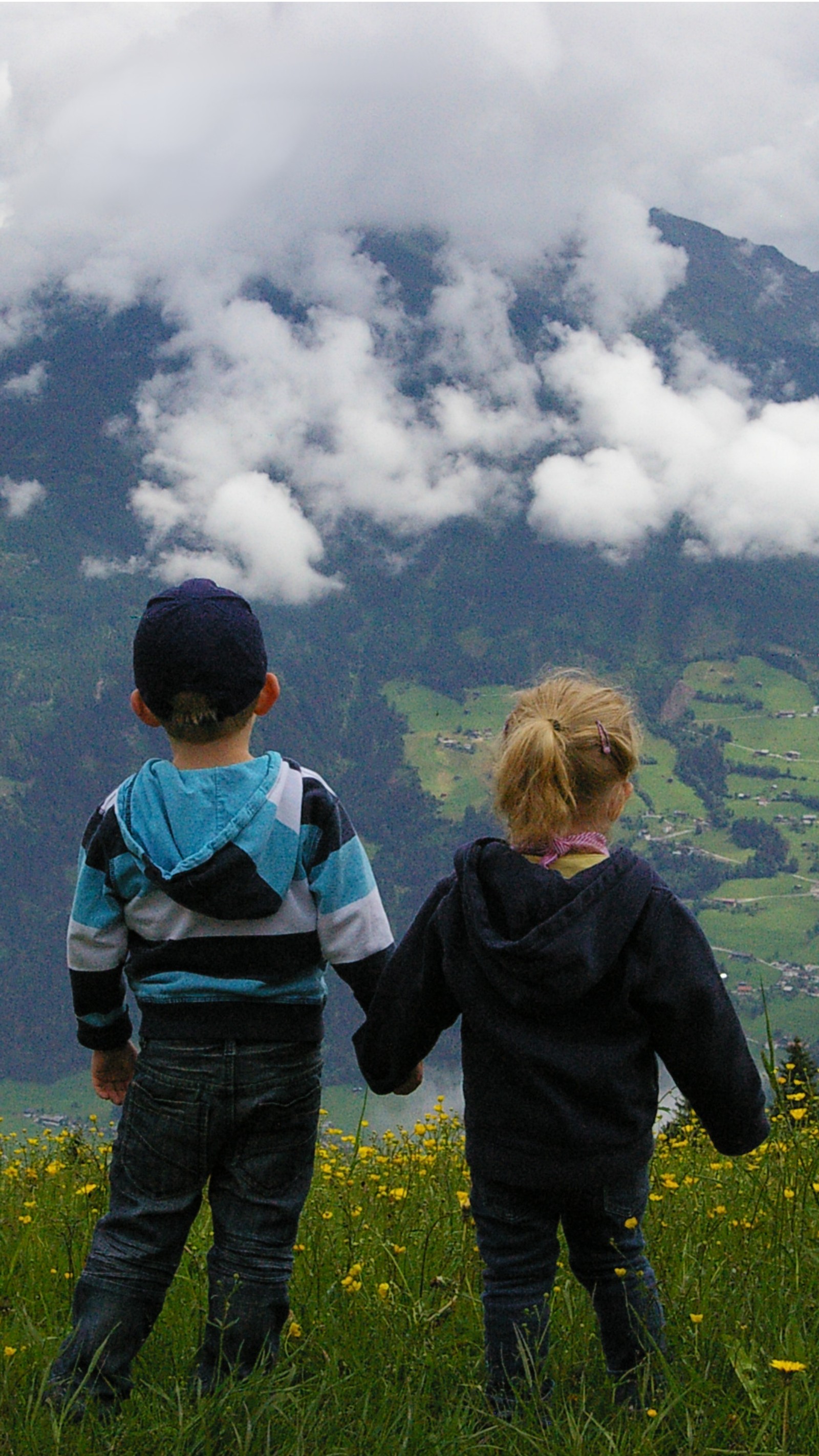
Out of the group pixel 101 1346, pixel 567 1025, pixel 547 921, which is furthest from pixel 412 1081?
pixel 101 1346

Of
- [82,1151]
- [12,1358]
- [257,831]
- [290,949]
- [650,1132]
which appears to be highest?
[257,831]

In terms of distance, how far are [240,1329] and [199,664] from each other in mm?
1982

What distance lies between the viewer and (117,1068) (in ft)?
13.2

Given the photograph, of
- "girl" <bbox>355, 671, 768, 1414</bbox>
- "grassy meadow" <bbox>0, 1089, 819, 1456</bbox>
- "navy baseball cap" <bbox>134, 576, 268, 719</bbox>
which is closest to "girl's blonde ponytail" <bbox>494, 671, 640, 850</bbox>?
"girl" <bbox>355, 671, 768, 1414</bbox>

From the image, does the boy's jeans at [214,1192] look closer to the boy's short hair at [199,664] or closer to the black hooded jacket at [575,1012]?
the black hooded jacket at [575,1012]

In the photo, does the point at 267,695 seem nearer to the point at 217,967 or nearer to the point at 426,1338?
the point at 217,967

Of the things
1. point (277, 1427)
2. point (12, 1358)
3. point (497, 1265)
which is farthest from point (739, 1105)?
point (12, 1358)

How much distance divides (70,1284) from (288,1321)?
0.85 metres

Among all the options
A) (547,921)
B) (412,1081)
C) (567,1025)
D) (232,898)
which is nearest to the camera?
(547,921)

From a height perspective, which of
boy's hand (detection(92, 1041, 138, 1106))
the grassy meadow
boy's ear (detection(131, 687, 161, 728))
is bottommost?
the grassy meadow

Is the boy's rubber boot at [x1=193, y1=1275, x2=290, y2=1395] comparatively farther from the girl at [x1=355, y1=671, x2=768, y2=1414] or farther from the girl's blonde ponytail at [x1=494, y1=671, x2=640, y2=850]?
the girl's blonde ponytail at [x1=494, y1=671, x2=640, y2=850]

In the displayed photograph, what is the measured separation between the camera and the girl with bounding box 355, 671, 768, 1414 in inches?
139

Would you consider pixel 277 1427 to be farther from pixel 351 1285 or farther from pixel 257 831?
pixel 257 831

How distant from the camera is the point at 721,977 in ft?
11.8
